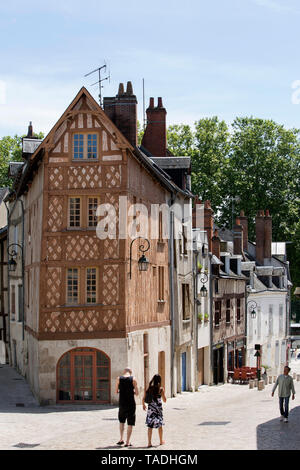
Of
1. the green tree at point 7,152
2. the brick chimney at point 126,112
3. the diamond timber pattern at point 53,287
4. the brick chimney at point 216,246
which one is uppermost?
the green tree at point 7,152

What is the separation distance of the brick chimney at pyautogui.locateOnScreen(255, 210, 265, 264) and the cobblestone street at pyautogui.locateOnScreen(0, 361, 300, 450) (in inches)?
1138

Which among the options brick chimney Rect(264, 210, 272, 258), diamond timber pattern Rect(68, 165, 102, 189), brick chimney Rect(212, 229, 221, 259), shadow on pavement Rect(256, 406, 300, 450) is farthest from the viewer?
brick chimney Rect(264, 210, 272, 258)

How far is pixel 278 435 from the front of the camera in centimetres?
1733

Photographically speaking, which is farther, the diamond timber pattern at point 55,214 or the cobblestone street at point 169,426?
the diamond timber pattern at point 55,214

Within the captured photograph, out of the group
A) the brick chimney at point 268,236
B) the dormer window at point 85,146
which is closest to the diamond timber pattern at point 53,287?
the dormer window at point 85,146

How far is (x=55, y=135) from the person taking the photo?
25969 millimetres

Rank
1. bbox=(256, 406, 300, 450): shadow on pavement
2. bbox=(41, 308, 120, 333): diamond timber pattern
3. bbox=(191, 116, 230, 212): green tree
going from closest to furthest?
bbox=(256, 406, 300, 450): shadow on pavement, bbox=(41, 308, 120, 333): diamond timber pattern, bbox=(191, 116, 230, 212): green tree

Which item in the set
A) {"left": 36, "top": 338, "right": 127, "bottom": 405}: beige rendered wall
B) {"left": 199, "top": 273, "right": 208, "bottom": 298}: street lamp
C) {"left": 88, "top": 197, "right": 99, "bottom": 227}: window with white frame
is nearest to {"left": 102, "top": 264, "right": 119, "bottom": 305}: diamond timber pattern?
{"left": 36, "top": 338, "right": 127, "bottom": 405}: beige rendered wall

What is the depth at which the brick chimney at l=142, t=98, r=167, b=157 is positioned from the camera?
113ft

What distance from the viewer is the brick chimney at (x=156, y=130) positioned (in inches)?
1358

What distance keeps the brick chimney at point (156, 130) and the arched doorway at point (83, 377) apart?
12.0 meters

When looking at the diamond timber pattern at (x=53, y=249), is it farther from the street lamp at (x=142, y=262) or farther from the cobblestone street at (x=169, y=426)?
the cobblestone street at (x=169, y=426)

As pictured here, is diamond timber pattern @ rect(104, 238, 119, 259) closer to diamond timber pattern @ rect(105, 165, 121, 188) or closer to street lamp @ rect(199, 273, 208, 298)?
diamond timber pattern @ rect(105, 165, 121, 188)

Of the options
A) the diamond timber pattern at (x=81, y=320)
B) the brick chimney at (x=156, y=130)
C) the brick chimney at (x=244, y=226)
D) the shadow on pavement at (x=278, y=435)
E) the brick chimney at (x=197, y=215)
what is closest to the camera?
the shadow on pavement at (x=278, y=435)
